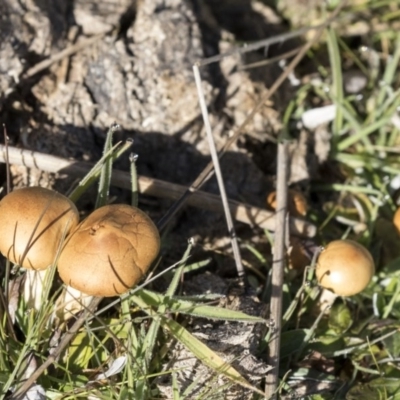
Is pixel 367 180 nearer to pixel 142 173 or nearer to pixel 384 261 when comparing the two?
pixel 384 261

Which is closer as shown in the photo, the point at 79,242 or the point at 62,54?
the point at 79,242

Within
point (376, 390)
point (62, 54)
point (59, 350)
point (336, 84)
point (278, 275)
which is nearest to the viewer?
point (59, 350)

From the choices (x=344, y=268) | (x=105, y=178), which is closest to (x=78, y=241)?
(x=105, y=178)

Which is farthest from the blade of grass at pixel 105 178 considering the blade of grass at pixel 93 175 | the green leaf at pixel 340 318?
the green leaf at pixel 340 318

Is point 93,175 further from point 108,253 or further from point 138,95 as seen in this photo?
point 138,95

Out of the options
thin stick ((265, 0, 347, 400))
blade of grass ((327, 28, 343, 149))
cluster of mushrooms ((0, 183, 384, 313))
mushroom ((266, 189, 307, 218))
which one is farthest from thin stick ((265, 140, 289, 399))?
cluster of mushrooms ((0, 183, 384, 313))

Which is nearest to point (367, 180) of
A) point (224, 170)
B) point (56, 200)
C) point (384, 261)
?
point (384, 261)

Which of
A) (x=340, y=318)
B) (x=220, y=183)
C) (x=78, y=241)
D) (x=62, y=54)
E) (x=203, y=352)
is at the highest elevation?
(x=62, y=54)
